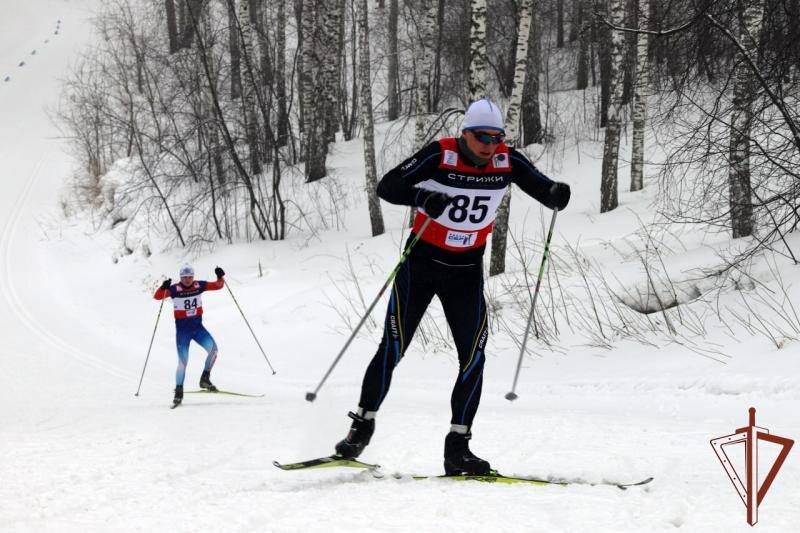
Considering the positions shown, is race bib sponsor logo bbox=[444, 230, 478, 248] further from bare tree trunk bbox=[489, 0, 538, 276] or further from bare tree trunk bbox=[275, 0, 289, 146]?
bare tree trunk bbox=[275, 0, 289, 146]

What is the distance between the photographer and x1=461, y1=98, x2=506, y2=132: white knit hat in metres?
3.72

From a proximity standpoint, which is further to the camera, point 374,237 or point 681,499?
point 374,237

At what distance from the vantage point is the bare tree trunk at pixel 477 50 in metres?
10.1

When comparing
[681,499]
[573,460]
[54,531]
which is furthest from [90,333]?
[681,499]

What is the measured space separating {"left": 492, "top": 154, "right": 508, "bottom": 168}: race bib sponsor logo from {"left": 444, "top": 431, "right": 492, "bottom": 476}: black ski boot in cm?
170

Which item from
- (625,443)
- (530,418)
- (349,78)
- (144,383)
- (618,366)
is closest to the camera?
(625,443)

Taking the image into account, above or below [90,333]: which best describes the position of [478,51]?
above

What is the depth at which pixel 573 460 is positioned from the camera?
14.1 ft

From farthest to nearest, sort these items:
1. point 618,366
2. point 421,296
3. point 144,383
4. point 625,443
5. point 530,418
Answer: point 144,383 < point 618,366 < point 530,418 < point 625,443 < point 421,296

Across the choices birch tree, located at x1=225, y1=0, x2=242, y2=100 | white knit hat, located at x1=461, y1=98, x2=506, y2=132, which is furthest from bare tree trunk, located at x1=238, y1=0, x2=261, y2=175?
white knit hat, located at x1=461, y1=98, x2=506, y2=132

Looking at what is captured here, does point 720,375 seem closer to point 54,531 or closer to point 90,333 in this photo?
point 54,531

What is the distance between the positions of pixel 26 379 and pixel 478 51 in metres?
8.85

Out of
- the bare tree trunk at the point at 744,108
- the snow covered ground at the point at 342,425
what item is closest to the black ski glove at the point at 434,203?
the snow covered ground at the point at 342,425

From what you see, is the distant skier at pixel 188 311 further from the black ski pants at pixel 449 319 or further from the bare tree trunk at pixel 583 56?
the bare tree trunk at pixel 583 56
